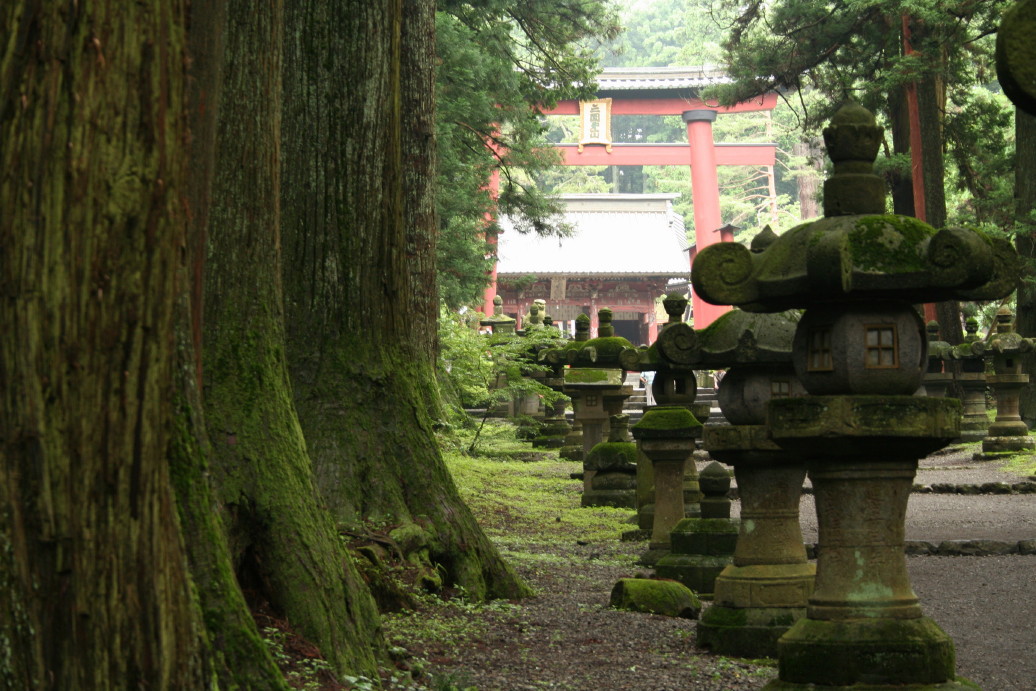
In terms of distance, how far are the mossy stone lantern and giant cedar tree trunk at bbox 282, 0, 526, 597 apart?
2.41 m

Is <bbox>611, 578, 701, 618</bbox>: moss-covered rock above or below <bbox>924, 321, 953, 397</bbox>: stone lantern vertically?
below

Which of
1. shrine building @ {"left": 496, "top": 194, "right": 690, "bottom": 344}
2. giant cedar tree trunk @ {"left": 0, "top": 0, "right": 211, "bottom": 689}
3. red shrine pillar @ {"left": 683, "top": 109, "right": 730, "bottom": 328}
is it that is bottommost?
giant cedar tree trunk @ {"left": 0, "top": 0, "right": 211, "bottom": 689}

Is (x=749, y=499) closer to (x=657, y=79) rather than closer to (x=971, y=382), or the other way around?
(x=971, y=382)

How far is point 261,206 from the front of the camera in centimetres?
501

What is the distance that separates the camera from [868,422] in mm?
4266

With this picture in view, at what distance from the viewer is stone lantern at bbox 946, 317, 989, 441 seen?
1956 centimetres

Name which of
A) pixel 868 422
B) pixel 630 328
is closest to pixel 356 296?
pixel 868 422

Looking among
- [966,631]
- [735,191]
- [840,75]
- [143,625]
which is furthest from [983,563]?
[735,191]

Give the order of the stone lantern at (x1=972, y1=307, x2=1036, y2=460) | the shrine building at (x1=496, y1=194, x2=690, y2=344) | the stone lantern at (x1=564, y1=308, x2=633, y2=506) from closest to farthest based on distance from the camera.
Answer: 1. the stone lantern at (x1=564, y1=308, x2=633, y2=506)
2. the stone lantern at (x1=972, y1=307, x2=1036, y2=460)
3. the shrine building at (x1=496, y1=194, x2=690, y2=344)

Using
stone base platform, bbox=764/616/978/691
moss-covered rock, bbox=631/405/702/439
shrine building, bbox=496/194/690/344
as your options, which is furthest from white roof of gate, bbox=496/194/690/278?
stone base platform, bbox=764/616/978/691

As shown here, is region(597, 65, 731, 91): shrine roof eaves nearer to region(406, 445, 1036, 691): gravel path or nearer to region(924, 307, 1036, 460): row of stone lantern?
region(924, 307, 1036, 460): row of stone lantern

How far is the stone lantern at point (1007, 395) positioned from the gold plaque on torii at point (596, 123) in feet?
71.6

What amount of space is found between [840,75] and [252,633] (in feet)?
64.9

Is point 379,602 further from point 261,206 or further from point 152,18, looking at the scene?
point 152,18
